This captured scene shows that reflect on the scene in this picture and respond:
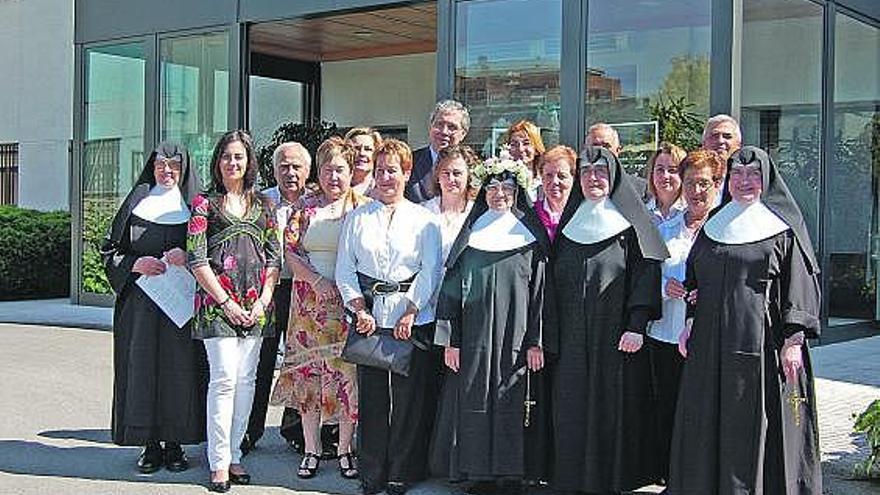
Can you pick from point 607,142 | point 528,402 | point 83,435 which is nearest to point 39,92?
point 83,435

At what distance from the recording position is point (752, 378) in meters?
5.46

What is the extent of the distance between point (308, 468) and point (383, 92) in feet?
40.8

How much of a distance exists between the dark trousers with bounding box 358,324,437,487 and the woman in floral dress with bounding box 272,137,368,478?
0.32 meters

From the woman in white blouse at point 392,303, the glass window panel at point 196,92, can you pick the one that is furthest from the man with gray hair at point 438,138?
the glass window panel at point 196,92

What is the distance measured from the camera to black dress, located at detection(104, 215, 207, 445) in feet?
21.9

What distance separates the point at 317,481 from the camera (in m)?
6.64

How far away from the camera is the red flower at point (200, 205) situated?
252 inches

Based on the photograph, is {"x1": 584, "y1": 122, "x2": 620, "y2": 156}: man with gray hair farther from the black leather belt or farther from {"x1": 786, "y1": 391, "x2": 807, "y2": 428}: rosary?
{"x1": 786, "y1": 391, "x2": 807, "y2": 428}: rosary

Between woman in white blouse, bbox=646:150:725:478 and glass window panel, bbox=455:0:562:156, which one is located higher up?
glass window panel, bbox=455:0:562:156

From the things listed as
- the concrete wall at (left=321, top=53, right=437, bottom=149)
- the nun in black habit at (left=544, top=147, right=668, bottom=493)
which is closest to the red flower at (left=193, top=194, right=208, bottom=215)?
the nun in black habit at (left=544, top=147, right=668, bottom=493)

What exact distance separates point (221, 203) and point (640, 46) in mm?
5536

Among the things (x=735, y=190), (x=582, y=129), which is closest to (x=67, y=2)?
(x=582, y=129)

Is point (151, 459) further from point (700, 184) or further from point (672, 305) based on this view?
point (700, 184)

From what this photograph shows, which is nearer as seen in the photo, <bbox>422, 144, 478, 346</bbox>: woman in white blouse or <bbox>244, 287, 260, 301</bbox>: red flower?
<bbox>422, 144, 478, 346</bbox>: woman in white blouse
